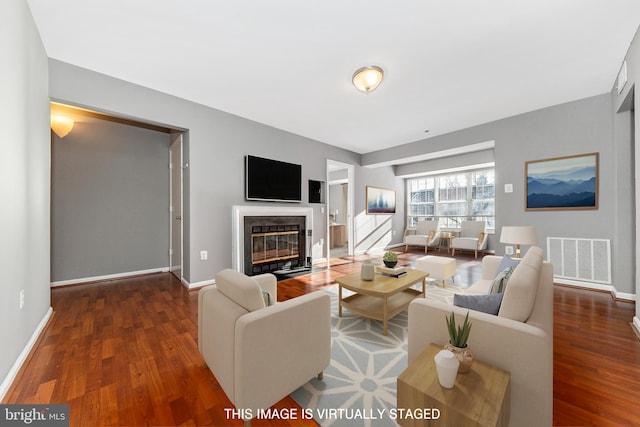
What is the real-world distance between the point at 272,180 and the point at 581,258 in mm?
4828

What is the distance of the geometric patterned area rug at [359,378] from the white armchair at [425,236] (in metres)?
4.79

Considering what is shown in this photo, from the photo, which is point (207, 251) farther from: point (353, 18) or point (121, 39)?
point (353, 18)

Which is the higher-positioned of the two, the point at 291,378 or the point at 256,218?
the point at 256,218

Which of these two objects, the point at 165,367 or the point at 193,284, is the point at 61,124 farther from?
the point at 165,367

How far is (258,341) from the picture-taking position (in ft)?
3.99

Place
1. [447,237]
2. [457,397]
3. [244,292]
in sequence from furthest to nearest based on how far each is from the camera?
[447,237], [244,292], [457,397]

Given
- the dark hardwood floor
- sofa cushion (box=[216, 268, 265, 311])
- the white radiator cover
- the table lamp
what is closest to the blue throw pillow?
the dark hardwood floor

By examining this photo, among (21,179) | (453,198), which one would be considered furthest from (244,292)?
(453,198)

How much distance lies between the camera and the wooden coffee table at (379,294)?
2.30 metres

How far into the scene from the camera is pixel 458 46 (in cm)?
236

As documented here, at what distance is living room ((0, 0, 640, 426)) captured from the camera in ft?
5.93

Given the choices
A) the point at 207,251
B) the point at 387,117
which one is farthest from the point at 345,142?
the point at 207,251

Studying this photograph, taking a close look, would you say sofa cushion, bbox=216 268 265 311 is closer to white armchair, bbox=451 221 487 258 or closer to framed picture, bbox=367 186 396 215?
framed picture, bbox=367 186 396 215

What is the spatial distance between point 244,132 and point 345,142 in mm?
2321
